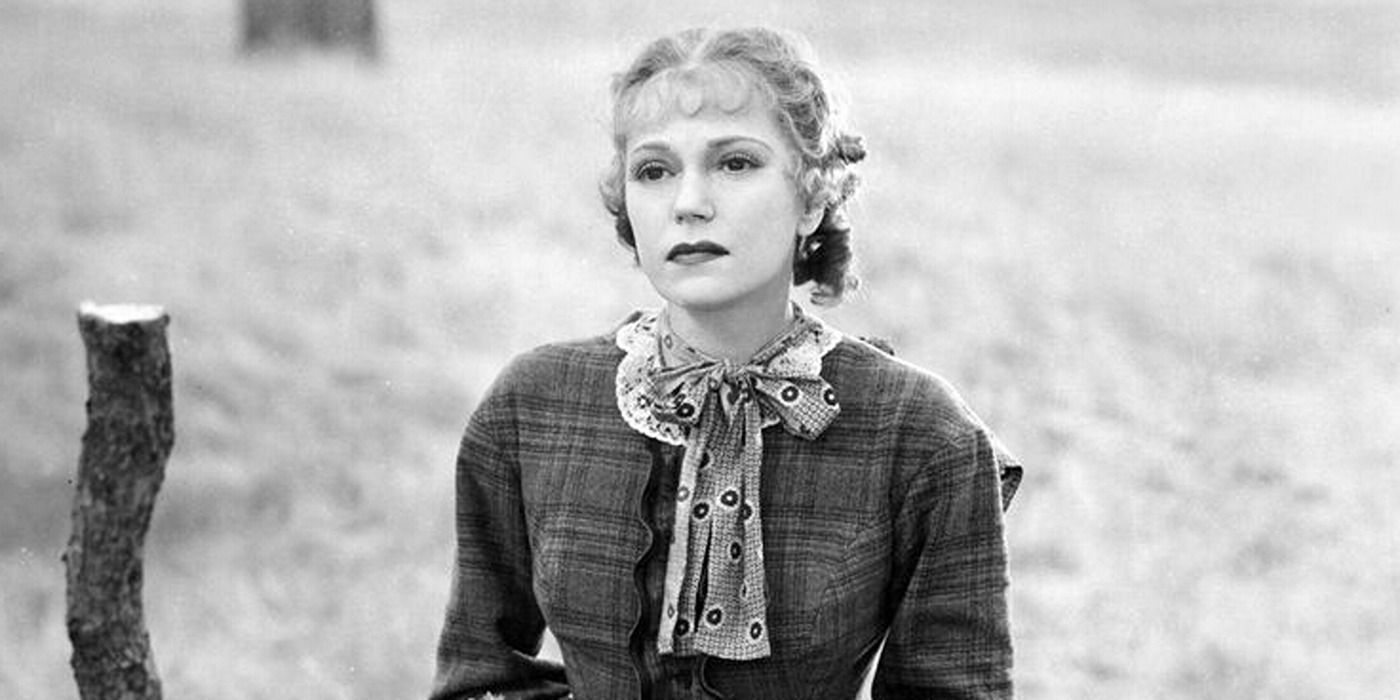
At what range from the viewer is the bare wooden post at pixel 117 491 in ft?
6.89

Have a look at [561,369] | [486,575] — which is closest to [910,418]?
[561,369]

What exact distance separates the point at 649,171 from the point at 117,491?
0.72m

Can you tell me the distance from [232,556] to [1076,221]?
260cm

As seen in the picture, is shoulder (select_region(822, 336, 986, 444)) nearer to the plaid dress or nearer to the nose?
the plaid dress

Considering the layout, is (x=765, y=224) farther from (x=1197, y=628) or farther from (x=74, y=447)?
(x=74, y=447)

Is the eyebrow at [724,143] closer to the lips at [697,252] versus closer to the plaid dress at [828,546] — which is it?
the lips at [697,252]

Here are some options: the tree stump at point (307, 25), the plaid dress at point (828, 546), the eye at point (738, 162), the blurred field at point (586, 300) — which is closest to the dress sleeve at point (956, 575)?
the plaid dress at point (828, 546)

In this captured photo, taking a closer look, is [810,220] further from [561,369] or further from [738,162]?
[561,369]

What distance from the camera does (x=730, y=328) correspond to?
226 cm

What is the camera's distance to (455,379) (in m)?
4.59

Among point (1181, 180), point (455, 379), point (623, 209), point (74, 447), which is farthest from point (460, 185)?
point (623, 209)

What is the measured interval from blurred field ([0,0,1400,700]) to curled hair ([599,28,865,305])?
1.13 m

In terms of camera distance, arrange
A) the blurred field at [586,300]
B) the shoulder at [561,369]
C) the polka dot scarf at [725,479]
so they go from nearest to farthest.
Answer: the polka dot scarf at [725,479]
the shoulder at [561,369]
the blurred field at [586,300]

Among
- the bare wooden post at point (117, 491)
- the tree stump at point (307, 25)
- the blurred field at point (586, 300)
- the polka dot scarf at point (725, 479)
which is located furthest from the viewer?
the tree stump at point (307, 25)
